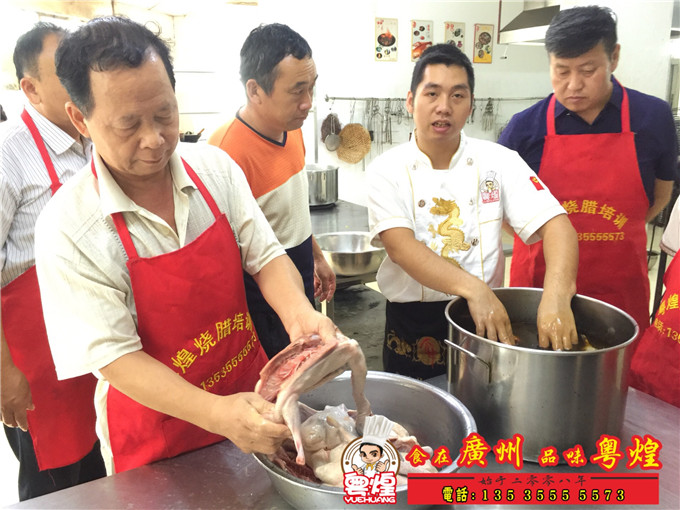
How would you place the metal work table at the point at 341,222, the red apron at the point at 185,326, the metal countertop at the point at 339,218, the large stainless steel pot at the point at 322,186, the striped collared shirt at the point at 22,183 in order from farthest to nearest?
the large stainless steel pot at the point at 322,186 → the metal countertop at the point at 339,218 → the metal work table at the point at 341,222 → the striped collared shirt at the point at 22,183 → the red apron at the point at 185,326

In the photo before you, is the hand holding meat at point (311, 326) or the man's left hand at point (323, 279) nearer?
the hand holding meat at point (311, 326)

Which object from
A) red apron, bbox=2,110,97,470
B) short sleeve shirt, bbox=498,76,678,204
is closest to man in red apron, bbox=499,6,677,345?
short sleeve shirt, bbox=498,76,678,204

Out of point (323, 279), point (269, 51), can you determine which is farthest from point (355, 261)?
point (269, 51)

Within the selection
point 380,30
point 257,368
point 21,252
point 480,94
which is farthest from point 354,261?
point 480,94

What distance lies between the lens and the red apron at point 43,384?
1606 millimetres

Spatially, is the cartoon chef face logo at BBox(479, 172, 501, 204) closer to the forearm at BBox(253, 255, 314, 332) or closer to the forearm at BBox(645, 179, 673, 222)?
the forearm at BBox(253, 255, 314, 332)

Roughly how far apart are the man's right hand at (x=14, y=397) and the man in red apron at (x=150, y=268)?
0.50 m

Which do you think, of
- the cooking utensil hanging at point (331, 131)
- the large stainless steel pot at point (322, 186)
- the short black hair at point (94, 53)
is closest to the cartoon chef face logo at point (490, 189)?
the short black hair at point (94, 53)

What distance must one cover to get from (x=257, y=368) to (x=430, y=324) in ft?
2.17

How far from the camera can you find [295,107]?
1928 millimetres

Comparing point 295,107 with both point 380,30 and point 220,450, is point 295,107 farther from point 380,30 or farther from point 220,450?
point 380,30

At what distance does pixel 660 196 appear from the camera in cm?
212

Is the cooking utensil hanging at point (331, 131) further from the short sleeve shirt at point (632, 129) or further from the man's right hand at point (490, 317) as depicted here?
the man's right hand at point (490, 317)

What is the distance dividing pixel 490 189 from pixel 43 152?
4.68 feet
